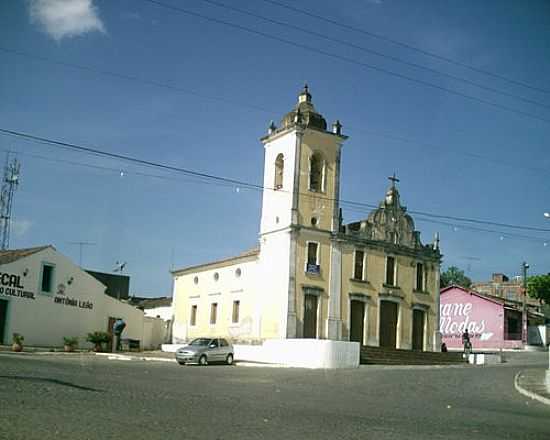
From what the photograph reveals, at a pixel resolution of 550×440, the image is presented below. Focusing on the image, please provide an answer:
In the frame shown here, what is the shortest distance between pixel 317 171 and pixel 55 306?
1591 centimetres

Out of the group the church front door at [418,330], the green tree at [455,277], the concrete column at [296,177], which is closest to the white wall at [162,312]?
the concrete column at [296,177]

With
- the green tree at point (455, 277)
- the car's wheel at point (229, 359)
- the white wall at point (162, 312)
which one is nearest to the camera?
the car's wheel at point (229, 359)

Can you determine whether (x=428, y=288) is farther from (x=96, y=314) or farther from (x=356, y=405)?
(x=356, y=405)

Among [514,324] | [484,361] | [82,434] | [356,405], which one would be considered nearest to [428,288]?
[484,361]

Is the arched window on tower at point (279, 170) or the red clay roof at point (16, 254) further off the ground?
the arched window on tower at point (279, 170)

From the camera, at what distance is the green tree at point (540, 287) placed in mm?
58500

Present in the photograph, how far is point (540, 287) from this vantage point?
5856cm

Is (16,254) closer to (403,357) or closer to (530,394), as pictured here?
(403,357)

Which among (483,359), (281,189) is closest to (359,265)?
(281,189)

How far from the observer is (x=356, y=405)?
16391mm

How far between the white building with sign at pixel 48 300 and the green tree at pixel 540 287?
3312cm

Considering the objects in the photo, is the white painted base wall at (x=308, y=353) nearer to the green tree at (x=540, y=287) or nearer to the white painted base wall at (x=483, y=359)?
the white painted base wall at (x=483, y=359)

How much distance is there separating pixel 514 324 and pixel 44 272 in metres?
37.8

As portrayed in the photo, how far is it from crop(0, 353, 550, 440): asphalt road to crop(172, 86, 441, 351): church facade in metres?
Result: 15.2
